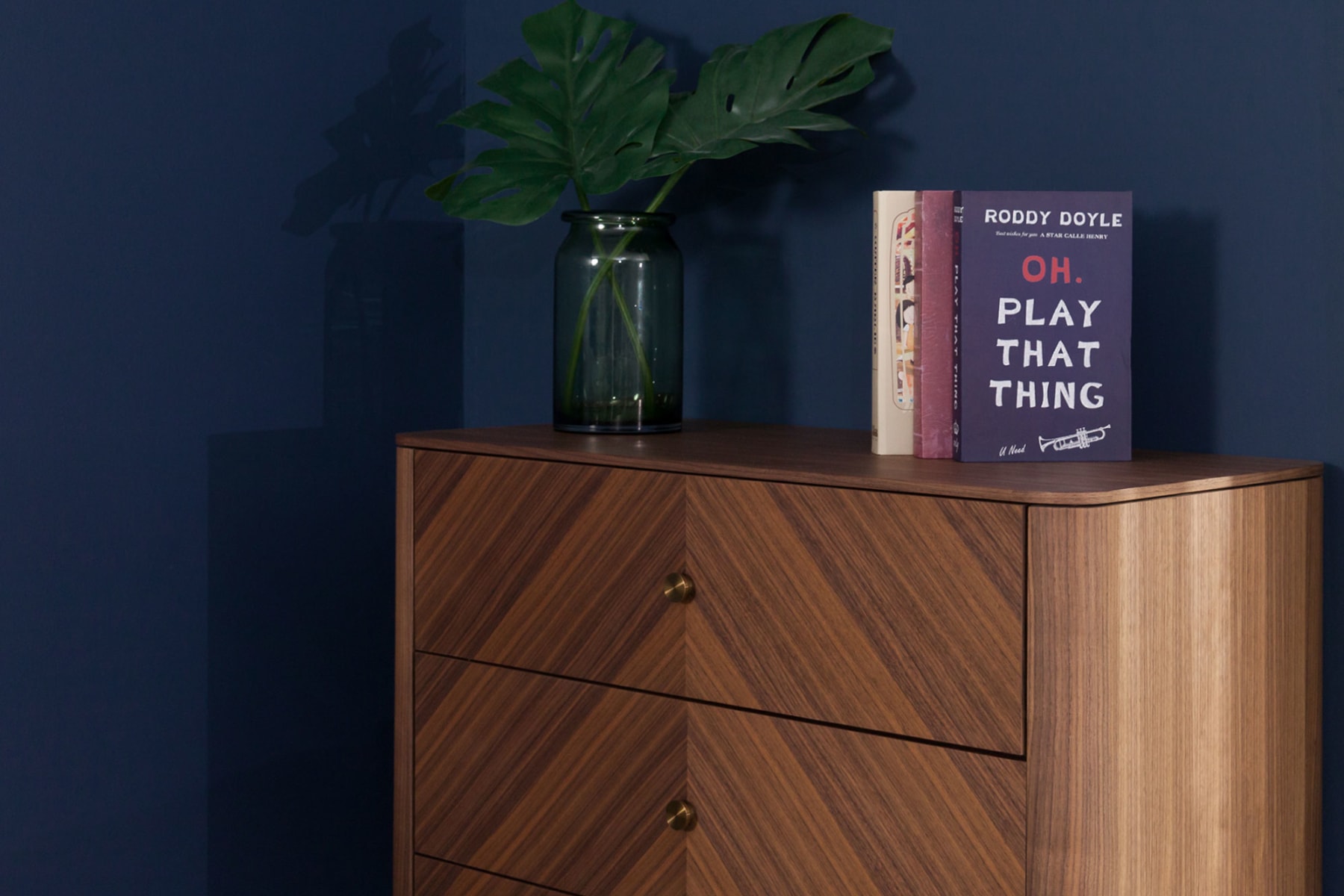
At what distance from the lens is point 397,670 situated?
1.59 metres

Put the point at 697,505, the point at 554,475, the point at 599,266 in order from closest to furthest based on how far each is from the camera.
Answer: the point at 697,505 < the point at 554,475 < the point at 599,266

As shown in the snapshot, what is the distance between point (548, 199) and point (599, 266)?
0.37ft

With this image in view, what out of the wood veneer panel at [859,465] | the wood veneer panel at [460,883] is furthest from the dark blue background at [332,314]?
the wood veneer panel at [460,883]

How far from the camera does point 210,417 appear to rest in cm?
176

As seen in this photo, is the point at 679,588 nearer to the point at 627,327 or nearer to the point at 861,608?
the point at 861,608

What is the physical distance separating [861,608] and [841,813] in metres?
0.18

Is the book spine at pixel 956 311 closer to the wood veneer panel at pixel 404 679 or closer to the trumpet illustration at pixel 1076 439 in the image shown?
the trumpet illustration at pixel 1076 439

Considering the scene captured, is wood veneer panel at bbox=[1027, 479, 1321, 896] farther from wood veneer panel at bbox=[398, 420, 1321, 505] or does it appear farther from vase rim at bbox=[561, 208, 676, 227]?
vase rim at bbox=[561, 208, 676, 227]

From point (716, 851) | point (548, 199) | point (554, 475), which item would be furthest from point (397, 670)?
point (548, 199)

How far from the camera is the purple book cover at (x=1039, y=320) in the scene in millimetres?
1267

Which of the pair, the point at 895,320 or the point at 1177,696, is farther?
the point at 895,320

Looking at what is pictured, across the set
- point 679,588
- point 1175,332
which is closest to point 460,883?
point 679,588

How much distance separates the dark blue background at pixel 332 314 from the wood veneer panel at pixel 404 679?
339mm

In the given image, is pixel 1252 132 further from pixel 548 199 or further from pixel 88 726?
pixel 88 726
